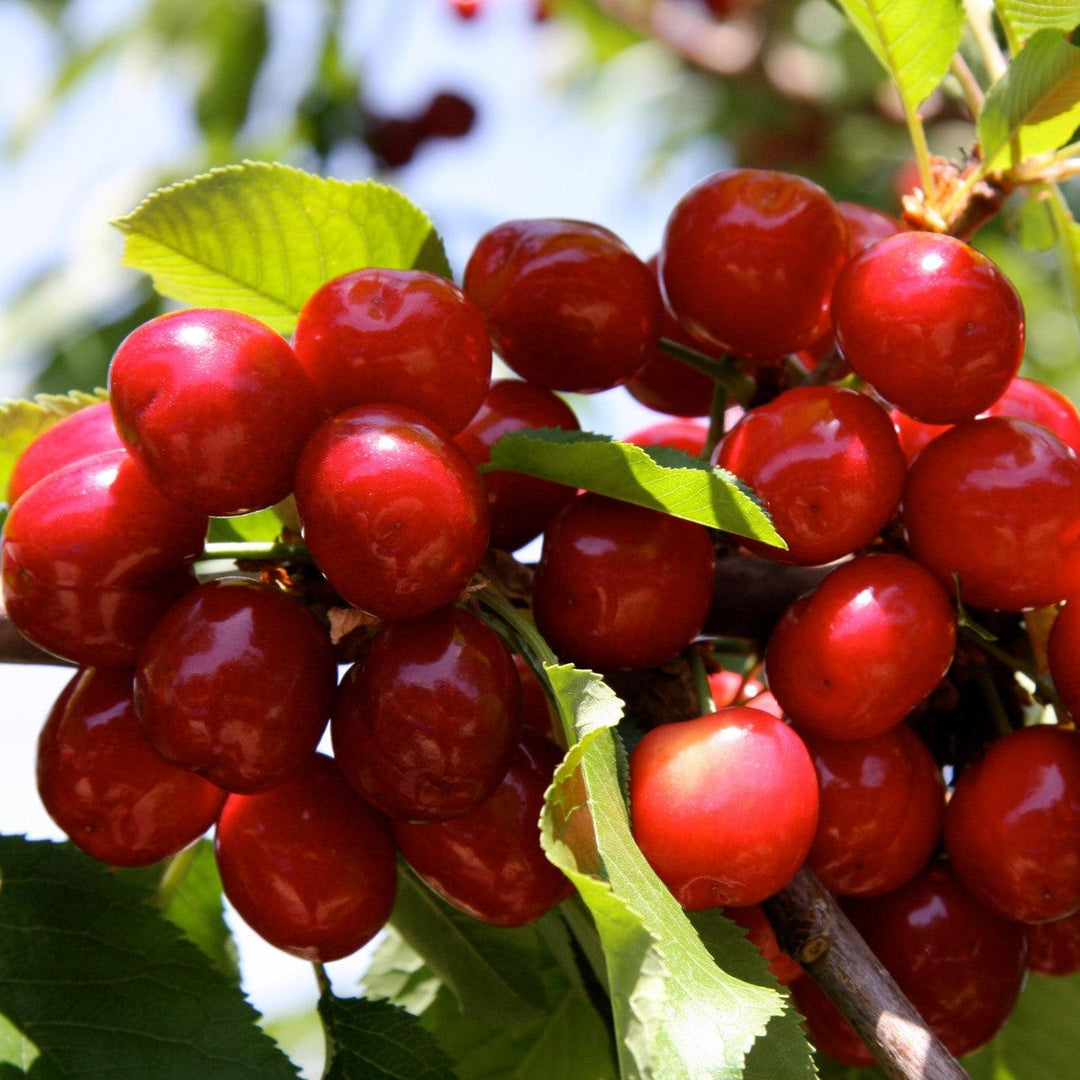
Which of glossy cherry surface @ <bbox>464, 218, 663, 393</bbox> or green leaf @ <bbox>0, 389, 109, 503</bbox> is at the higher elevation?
glossy cherry surface @ <bbox>464, 218, 663, 393</bbox>

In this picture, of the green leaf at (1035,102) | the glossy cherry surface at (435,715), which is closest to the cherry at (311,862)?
the glossy cherry surface at (435,715)

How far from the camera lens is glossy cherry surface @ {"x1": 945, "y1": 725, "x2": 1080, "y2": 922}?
137 cm

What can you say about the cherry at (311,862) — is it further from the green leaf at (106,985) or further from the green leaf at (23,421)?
the green leaf at (23,421)

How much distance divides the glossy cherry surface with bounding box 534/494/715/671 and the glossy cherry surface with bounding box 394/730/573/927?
13 cm

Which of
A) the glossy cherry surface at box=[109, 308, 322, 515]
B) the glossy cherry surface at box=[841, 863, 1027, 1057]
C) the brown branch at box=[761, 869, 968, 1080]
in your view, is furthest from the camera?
the glossy cherry surface at box=[841, 863, 1027, 1057]

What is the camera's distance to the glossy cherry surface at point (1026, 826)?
4.49ft

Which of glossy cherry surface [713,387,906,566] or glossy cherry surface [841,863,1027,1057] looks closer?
glossy cherry surface [713,387,906,566]

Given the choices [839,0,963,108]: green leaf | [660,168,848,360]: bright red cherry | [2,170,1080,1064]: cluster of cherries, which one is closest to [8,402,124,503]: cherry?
[2,170,1080,1064]: cluster of cherries

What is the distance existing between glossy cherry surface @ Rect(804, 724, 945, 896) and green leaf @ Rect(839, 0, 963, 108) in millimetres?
747

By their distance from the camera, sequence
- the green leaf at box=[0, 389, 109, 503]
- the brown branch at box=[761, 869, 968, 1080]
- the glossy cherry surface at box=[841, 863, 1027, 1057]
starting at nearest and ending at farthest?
1. the brown branch at box=[761, 869, 968, 1080]
2. the glossy cherry surface at box=[841, 863, 1027, 1057]
3. the green leaf at box=[0, 389, 109, 503]

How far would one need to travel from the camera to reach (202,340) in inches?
48.8

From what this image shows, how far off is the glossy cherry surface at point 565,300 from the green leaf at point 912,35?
0.37m

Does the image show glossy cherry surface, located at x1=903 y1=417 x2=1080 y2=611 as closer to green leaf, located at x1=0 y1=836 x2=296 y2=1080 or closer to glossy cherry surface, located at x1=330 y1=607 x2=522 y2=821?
glossy cherry surface, located at x1=330 y1=607 x2=522 y2=821

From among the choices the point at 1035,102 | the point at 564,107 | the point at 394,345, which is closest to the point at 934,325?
the point at 1035,102
